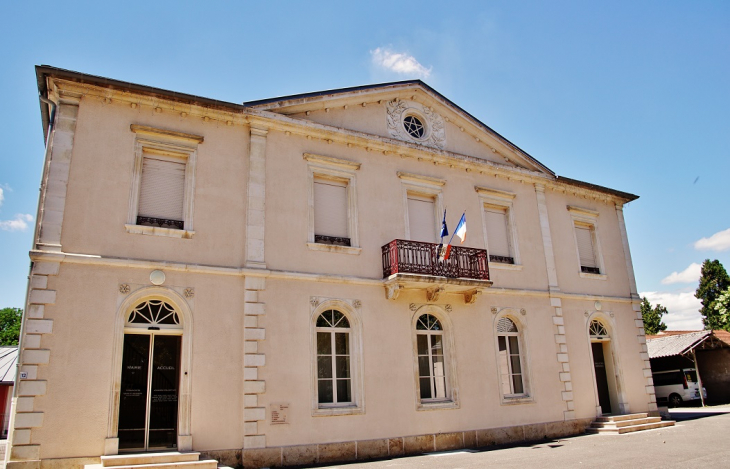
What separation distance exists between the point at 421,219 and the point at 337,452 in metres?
6.28

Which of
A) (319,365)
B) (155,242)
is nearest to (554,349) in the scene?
(319,365)

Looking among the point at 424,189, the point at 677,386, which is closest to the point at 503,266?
the point at 424,189

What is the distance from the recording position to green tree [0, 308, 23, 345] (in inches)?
1783

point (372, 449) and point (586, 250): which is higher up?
point (586, 250)

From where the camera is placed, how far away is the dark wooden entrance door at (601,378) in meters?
16.5

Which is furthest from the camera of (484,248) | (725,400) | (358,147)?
(725,400)

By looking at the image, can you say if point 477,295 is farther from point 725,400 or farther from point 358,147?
point 725,400

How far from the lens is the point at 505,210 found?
16.2 metres

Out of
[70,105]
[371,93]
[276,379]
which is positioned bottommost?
[276,379]

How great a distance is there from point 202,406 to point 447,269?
6.53 meters

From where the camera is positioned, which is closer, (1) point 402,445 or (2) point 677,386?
(1) point 402,445

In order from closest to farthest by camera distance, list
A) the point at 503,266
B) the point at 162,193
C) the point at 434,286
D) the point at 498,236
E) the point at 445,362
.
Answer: the point at 162,193 → the point at 434,286 → the point at 445,362 → the point at 503,266 → the point at 498,236

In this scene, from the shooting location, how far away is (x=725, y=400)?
2414 cm

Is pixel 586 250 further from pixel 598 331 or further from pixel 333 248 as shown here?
pixel 333 248
